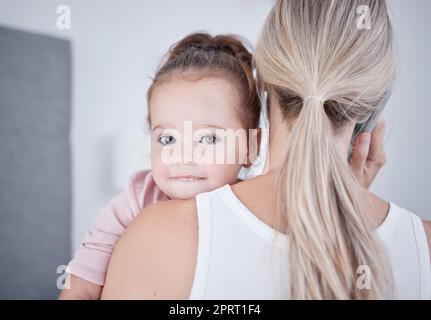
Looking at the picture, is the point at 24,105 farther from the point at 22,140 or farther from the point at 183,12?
the point at 183,12

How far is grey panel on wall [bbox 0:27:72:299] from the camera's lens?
1.66 m

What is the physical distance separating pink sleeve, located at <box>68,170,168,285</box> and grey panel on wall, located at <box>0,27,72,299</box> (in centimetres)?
62

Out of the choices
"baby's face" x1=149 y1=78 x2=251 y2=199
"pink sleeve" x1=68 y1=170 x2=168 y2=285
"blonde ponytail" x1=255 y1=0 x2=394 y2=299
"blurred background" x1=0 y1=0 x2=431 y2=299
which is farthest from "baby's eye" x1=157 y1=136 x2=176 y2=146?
"blurred background" x1=0 y1=0 x2=431 y2=299

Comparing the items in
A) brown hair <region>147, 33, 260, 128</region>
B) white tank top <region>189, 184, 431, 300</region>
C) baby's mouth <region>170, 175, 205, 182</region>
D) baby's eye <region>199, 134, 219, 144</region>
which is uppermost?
brown hair <region>147, 33, 260, 128</region>

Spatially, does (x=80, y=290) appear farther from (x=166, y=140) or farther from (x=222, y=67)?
(x=222, y=67)

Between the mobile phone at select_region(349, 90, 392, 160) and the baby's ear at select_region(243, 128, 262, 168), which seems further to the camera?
the baby's ear at select_region(243, 128, 262, 168)

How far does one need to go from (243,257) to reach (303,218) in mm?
→ 119

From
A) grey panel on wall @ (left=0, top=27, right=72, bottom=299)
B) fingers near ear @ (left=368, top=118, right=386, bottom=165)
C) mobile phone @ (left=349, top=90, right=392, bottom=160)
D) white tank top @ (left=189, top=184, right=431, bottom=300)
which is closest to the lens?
white tank top @ (left=189, top=184, right=431, bottom=300)

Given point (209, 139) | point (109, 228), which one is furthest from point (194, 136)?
point (109, 228)

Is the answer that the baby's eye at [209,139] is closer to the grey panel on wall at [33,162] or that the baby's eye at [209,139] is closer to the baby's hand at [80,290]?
the baby's hand at [80,290]

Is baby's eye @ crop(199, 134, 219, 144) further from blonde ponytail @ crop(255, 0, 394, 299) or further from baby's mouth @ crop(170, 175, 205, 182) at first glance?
blonde ponytail @ crop(255, 0, 394, 299)

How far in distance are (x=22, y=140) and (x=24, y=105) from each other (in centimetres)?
13

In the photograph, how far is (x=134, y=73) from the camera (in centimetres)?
190

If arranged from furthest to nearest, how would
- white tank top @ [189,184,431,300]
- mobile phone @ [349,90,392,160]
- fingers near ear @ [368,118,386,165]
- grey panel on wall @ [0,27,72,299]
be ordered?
1. grey panel on wall @ [0,27,72,299]
2. fingers near ear @ [368,118,386,165]
3. mobile phone @ [349,90,392,160]
4. white tank top @ [189,184,431,300]
